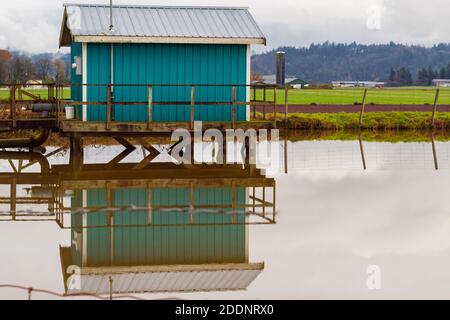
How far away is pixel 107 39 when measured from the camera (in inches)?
963

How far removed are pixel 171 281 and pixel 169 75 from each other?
→ 14.2 metres

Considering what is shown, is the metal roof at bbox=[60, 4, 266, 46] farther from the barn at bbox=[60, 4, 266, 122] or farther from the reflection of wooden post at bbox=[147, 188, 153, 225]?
the reflection of wooden post at bbox=[147, 188, 153, 225]

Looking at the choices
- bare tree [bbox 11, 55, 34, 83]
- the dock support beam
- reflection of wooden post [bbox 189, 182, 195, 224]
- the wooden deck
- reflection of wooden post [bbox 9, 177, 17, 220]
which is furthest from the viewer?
bare tree [bbox 11, 55, 34, 83]

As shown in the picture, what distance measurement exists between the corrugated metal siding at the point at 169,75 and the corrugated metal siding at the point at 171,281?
1330cm

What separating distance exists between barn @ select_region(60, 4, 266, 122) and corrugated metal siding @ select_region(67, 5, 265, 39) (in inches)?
1.0

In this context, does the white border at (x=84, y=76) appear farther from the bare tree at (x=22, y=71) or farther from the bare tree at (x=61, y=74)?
the bare tree at (x=22, y=71)

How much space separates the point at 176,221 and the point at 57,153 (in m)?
14.0

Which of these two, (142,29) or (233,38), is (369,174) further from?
(142,29)

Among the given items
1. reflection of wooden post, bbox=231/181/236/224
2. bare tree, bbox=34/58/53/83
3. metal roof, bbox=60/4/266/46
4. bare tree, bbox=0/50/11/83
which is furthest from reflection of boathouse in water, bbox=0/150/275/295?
bare tree, bbox=0/50/11/83

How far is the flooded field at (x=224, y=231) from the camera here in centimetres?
1125

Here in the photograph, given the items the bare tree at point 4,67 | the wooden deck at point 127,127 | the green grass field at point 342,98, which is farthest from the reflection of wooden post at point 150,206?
the bare tree at point 4,67

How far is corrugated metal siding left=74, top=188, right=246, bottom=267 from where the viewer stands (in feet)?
42.4

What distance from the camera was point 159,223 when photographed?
15.2 meters

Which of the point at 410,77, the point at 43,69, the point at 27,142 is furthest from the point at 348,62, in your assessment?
the point at 27,142
